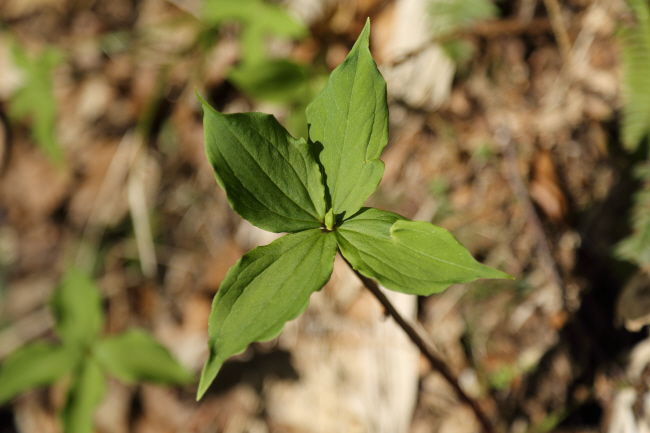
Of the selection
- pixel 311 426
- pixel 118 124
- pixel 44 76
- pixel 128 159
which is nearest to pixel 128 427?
pixel 311 426

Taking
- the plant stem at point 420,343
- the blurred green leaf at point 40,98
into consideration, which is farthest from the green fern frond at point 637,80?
the blurred green leaf at point 40,98

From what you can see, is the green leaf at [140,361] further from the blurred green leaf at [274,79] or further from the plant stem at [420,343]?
the blurred green leaf at [274,79]

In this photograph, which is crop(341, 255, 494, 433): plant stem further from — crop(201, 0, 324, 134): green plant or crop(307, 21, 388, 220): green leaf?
crop(201, 0, 324, 134): green plant

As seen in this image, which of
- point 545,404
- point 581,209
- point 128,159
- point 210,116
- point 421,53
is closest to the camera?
point 210,116

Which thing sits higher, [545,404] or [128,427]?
[545,404]

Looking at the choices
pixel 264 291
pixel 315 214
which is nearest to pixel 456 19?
pixel 315 214

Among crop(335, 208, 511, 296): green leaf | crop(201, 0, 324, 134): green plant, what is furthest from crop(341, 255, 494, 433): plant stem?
crop(201, 0, 324, 134): green plant

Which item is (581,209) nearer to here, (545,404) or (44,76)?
(545,404)
